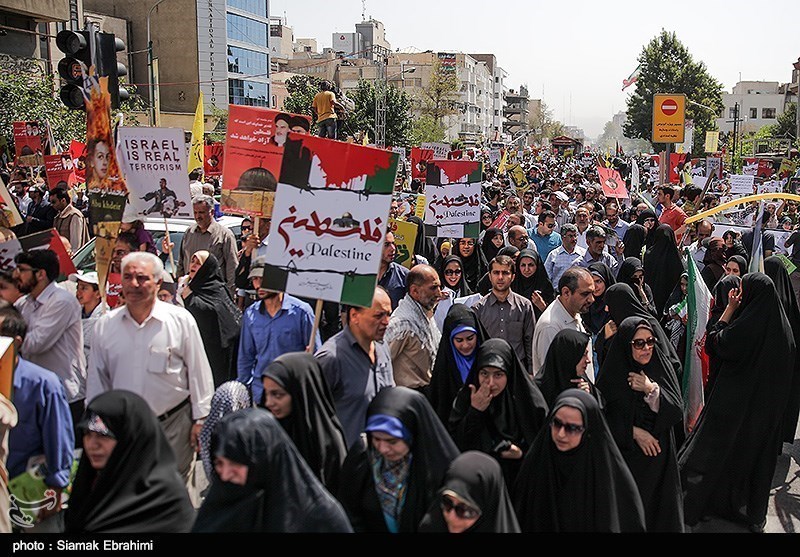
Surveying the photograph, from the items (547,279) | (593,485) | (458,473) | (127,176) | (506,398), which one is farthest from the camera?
(547,279)

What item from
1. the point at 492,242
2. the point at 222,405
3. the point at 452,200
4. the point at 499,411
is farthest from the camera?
the point at 492,242

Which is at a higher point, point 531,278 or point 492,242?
point 492,242

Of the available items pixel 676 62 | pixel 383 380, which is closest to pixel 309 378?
pixel 383 380

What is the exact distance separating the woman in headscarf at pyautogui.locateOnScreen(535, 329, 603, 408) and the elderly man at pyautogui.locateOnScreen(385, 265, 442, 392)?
0.83 m

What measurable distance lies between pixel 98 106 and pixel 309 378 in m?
Result: 4.40

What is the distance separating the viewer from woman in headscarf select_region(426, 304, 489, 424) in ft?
15.7

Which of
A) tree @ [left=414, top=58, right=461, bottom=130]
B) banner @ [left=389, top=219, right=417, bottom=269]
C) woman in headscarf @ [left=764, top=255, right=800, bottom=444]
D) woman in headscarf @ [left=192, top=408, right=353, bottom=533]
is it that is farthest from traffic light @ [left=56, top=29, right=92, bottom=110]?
tree @ [left=414, top=58, right=461, bottom=130]

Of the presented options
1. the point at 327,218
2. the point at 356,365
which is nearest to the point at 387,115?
the point at 327,218

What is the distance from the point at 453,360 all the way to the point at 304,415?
1352mm

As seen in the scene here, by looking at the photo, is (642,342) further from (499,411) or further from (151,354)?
(151,354)

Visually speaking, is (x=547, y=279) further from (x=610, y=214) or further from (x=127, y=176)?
(x=610, y=214)

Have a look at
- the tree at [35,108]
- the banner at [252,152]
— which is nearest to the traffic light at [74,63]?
the banner at [252,152]

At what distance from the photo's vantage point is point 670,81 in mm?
70312

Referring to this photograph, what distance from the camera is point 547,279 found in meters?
7.97
